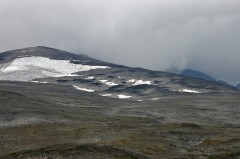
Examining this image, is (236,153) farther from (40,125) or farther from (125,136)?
(40,125)

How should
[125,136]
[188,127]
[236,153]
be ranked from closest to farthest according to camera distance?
[236,153], [125,136], [188,127]

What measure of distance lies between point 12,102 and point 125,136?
91695 mm

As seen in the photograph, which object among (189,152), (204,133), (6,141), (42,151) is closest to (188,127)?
(204,133)

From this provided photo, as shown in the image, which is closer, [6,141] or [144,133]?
[6,141]

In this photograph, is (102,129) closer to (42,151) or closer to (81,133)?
(81,133)

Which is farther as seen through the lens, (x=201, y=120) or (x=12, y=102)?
(x=12, y=102)

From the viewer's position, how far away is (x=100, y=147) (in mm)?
66812

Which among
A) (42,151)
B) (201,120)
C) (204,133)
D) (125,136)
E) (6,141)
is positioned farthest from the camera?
(201,120)

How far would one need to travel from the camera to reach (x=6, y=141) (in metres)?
85.7

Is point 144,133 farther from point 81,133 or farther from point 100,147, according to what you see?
point 100,147

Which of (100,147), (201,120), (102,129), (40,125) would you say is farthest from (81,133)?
(201,120)

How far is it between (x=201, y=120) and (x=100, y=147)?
10254 cm

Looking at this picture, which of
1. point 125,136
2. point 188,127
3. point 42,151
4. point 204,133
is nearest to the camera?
point 42,151

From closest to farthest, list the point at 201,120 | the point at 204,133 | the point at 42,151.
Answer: the point at 42,151 < the point at 204,133 < the point at 201,120
